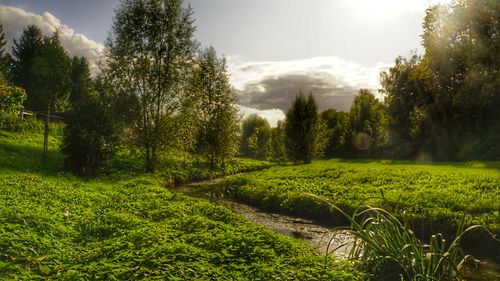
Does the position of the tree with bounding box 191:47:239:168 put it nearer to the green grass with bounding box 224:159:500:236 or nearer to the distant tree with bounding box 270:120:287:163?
the green grass with bounding box 224:159:500:236

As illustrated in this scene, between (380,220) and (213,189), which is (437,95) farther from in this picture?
(380,220)

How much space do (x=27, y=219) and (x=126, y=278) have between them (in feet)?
15.7

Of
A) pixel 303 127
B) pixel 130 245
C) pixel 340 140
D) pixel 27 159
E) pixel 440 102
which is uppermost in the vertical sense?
pixel 440 102

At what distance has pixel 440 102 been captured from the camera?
5628 cm

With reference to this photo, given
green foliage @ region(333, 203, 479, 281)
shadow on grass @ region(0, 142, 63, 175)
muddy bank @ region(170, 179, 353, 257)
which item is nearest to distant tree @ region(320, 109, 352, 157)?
muddy bank @ region(170, 179, 353, 257)

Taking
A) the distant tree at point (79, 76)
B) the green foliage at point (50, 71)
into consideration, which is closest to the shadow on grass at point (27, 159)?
the green foliage at point (50, 71)

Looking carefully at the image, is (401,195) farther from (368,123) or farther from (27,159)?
(368,123)

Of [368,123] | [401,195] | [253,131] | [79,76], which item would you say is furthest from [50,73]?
[253,131]

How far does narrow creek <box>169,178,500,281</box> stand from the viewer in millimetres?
11180

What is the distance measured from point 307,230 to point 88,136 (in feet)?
50.4

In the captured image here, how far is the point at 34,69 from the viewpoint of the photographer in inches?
1006

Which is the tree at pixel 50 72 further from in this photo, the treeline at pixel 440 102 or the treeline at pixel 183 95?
the treeline at pixel 440 102

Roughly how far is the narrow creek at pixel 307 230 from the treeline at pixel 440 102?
62.9 feet

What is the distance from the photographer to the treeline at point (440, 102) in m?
28.7
